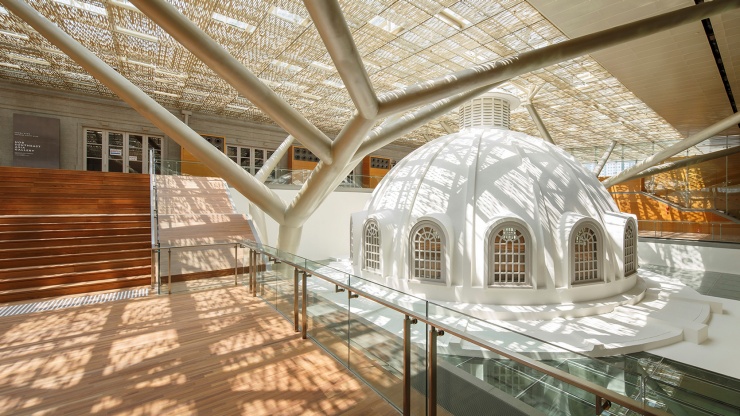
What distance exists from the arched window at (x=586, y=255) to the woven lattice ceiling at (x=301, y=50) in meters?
7.06

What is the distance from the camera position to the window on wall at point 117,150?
2200cm

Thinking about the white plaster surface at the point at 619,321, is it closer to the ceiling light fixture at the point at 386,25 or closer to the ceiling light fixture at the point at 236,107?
the ceiling light fixture at the point at 386,25

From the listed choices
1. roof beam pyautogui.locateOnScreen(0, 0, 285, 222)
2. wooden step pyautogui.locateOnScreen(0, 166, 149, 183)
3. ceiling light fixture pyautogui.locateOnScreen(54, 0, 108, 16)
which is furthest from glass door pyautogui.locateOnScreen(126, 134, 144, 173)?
roof beam pyautogui.locateOnScreen(0, 0, 285, 222)

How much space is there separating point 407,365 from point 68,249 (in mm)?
11515

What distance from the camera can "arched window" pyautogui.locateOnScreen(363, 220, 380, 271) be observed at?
12.1 m

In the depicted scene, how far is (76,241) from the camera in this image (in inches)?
435

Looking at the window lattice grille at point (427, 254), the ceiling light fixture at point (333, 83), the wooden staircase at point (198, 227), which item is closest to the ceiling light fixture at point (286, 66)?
the ceiling light fixture at point (333, 83)

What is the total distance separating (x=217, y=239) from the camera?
13.7 meters

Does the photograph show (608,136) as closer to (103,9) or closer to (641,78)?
(641,78)

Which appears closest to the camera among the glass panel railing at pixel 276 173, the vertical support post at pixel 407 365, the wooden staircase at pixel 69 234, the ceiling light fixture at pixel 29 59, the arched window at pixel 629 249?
the vertical support post at pixel 407 365

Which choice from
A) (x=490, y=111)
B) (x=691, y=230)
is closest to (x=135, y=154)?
(x=490, y=111)

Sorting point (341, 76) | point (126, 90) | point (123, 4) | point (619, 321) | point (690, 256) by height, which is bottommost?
point (619, 321)

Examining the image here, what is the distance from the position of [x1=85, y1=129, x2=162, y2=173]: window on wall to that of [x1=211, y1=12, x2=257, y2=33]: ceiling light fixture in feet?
40.5

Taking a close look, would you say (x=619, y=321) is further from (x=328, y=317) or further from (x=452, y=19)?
(x=452, y=19)
